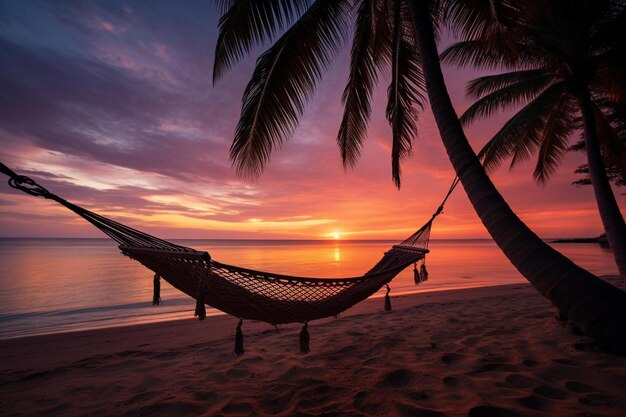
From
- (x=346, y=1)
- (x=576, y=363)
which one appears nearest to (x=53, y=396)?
(x=576, y=363)

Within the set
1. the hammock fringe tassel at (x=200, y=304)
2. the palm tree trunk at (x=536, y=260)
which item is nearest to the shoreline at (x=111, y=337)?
the hammock fringe tassel at (x=200, y=304)

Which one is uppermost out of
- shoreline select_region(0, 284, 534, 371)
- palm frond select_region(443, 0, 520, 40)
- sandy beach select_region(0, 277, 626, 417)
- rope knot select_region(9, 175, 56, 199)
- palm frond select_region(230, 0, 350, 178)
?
palm frond select_region(443, 0, 520, 40)

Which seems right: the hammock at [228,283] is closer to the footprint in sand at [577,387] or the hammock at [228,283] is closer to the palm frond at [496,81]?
the footprint in sand at [577,387]

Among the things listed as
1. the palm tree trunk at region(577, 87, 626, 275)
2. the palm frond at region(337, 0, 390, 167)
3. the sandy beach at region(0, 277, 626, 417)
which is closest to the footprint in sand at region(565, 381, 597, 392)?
the sandy beach at region(0, 277, 626, 417)

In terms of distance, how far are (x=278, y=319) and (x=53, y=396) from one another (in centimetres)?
167

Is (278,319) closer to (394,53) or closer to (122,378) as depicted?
(122,378)

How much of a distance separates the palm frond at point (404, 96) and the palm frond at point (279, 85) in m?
1.11

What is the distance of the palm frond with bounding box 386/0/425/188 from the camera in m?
3.47

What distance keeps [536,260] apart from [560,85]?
203 inches

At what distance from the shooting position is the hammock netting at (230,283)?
1806 mm

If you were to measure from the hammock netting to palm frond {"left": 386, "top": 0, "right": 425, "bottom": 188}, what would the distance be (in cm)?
162

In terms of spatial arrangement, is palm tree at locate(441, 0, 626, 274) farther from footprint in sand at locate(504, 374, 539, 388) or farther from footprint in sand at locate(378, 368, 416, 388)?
footprint in sand at locate(378, 368, 416, 388)

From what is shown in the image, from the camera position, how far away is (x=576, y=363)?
71.0 inches

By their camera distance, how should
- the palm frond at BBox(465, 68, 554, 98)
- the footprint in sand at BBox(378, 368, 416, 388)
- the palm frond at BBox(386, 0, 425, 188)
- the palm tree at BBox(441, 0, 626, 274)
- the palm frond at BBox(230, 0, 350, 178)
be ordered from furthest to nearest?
the palm frond at BBox(465, 68, 554, 98) → the palm tree at BBox(441, 0, 626, 274) → the palm frond at BBox(386, 0, 425, 188) → the palm frond at BBox(230, 0, 350, 178) → the footprint in sand at BBox(378, 368, 416, 388)
